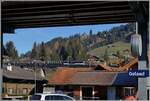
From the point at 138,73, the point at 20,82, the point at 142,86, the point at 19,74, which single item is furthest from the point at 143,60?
the point at 19,74

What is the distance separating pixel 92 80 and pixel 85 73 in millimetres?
5156

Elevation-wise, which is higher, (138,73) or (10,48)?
(10,48)

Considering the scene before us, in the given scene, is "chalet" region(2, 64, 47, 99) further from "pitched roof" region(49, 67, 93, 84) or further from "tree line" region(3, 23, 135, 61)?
"tree line" region(3, 23, 135, 61)

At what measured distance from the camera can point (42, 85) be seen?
7719 centimetres

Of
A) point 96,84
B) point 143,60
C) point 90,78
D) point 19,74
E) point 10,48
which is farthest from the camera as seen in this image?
point 19,74

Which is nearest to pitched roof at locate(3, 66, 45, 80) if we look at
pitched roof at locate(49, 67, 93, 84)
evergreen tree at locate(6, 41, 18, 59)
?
evergreen tree at locate(6, 41, 18, 59)

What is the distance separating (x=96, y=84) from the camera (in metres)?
59.8

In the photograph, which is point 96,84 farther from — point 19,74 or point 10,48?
point 19,74

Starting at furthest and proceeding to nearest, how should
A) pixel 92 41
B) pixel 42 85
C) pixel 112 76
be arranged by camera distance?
pixel 92 41
pixel 42 85
pixel 112 76

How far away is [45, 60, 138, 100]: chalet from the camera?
5598 cm

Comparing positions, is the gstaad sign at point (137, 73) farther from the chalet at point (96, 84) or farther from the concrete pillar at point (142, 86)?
the chalet at point (96, 84)

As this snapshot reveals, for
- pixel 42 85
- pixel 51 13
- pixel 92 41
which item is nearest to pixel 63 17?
pixel 51 13

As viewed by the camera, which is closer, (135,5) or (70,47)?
(135,5)

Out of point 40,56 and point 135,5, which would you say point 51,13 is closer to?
point 135,5
